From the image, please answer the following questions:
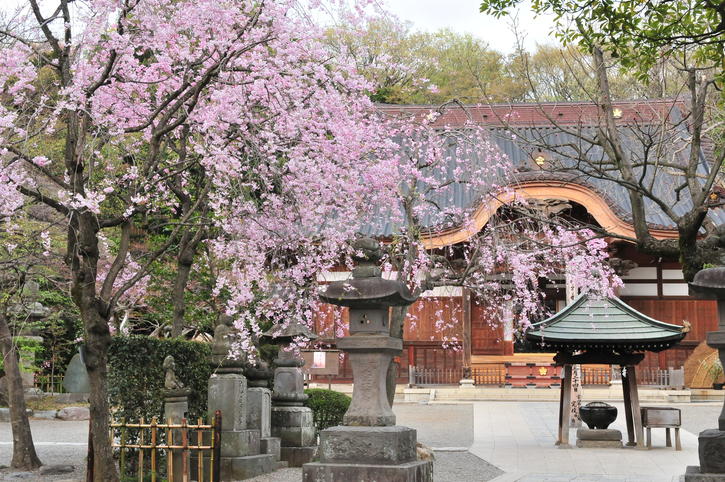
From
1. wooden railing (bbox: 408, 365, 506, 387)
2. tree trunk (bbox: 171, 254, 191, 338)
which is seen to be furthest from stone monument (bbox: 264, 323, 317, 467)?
wooden railing (bbox: 408, 365, 506, 387)

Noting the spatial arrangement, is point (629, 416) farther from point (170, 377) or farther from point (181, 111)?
point (181, 111)

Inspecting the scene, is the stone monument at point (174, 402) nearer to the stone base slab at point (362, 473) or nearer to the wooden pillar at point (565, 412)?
the stone base slab at point (362, 473)

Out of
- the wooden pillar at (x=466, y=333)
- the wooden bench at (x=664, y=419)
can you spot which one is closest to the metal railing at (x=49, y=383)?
the wooden pillar at (x=466, y=333)

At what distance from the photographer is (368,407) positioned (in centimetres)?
818

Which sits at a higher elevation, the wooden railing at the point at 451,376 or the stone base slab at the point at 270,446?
the wooden railing at the point at 451,376

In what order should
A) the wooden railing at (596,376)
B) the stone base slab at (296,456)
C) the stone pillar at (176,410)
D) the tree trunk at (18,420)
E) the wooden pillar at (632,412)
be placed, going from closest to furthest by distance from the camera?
the stone pillar at (176,410)
the tree trunk at (18,420)
the stone base slab at (296,456)
the wooden pillar at (632,412)
the wooden railing at (596,376)

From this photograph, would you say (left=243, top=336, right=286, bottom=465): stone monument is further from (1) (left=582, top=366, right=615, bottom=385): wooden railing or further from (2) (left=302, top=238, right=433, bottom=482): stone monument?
(1) (left=582, top=366, right=615, bottom=385): wooden railing

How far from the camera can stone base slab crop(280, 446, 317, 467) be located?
1189 centimetres

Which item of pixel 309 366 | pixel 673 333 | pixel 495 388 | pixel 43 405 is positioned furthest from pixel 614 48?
pixel 43 405

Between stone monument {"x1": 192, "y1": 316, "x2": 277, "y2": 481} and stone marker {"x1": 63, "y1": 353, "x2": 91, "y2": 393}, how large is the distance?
11.9m

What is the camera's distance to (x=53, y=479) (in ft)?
32.8

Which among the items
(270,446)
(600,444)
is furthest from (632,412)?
(270,446)

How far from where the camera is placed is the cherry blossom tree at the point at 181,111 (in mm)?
7578

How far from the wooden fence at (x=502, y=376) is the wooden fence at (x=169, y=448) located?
1308cm
